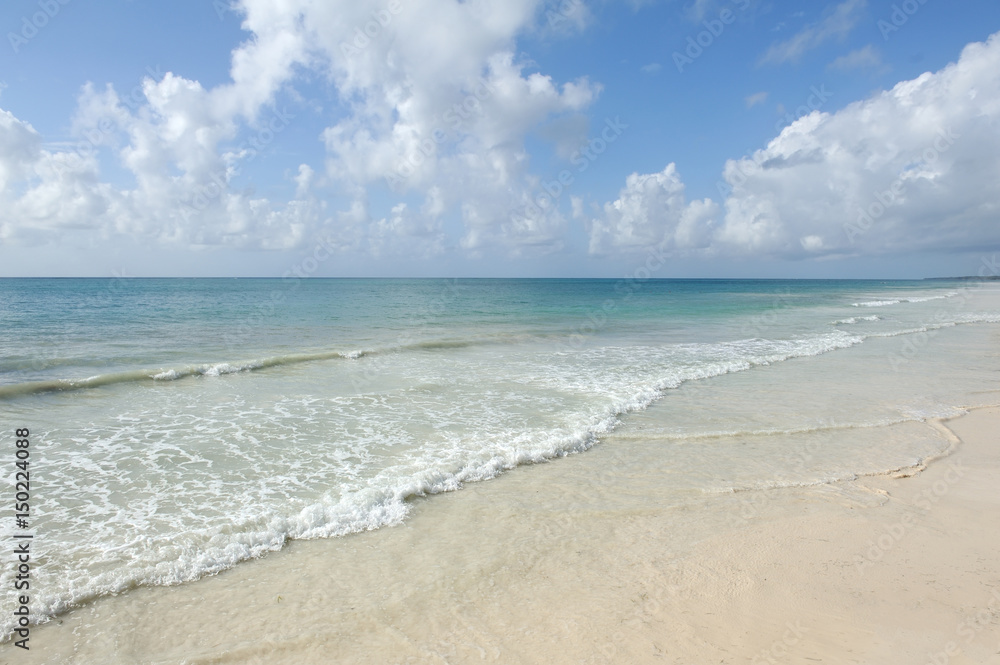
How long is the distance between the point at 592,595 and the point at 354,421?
6.68 m

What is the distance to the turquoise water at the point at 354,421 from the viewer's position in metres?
5.94

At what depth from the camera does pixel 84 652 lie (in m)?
3.98

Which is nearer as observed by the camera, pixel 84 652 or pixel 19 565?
pixel 84 652

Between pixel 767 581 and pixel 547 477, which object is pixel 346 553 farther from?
pixel 767 581

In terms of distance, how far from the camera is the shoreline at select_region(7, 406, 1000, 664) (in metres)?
3.98

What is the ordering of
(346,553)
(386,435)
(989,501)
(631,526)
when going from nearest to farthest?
(346,553) → (631,526) → (989,501) → (386,435)

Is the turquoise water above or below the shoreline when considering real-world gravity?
above

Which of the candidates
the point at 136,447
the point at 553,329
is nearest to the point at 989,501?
the point at 136,447

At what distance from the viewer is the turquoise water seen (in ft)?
19.5

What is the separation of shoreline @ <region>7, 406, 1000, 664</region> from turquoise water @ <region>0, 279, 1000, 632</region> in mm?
647

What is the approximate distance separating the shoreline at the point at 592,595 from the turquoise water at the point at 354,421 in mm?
647

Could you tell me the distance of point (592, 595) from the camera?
183 inches

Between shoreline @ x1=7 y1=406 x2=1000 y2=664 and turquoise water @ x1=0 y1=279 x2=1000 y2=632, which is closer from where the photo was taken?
shoreline @ x1=7 y1=406 x2=1000 y2=664

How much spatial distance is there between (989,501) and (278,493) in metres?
9.22
